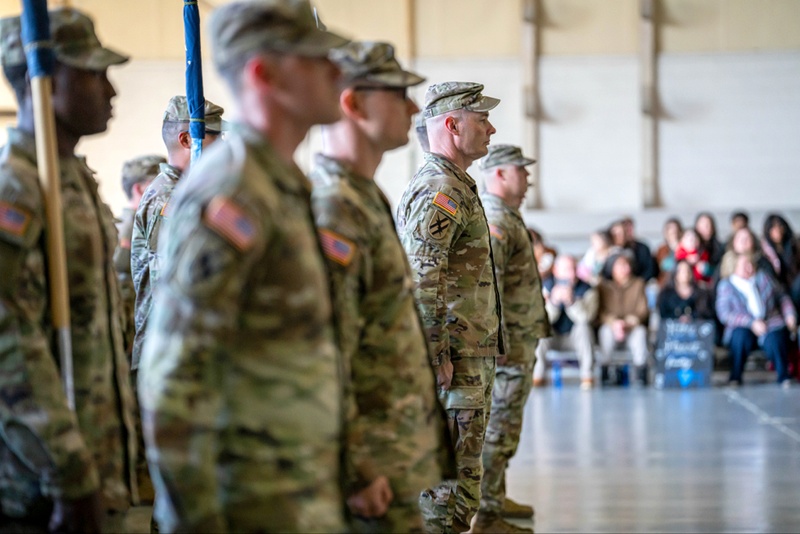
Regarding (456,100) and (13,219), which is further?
(456,100)

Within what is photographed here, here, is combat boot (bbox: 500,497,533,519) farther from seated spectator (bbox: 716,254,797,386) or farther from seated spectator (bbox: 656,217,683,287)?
seated spectator (bbox: 656,217,683,287)

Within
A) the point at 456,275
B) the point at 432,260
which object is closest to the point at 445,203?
the point at 432,260

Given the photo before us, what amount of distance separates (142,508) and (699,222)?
7920 millimetres

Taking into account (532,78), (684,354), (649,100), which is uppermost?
(532,78)

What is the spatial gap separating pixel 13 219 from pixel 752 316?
31.7 ft

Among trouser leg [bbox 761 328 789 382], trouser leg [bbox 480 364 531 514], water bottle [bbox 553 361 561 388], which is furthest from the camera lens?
water bottle [bbox 553 361 561 388]

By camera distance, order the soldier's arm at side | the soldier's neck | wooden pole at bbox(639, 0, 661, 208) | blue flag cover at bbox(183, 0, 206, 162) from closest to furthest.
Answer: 1. the soldier's neck
2. blue flag cover at bbox(183, 0, 206, 162)
3. the soldier's arm at side
4. wooden pole at bbox(639, 0, 661, 208)

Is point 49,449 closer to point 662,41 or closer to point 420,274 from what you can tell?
point 420,274

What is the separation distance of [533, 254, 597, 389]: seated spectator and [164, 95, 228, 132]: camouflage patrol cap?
682 cm

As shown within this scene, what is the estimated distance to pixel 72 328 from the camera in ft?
7.61

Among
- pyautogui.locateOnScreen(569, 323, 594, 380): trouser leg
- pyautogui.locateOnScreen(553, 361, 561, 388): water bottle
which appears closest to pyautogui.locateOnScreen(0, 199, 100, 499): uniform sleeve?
pyautogui.locateOnScreen(569, 323, 594, 380): trouser leg

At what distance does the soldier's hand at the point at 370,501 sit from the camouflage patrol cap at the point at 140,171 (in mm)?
3949

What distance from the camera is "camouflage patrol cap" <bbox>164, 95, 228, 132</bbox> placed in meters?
4.34

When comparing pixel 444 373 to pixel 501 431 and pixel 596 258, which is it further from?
pixel 596 258
